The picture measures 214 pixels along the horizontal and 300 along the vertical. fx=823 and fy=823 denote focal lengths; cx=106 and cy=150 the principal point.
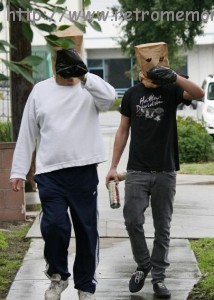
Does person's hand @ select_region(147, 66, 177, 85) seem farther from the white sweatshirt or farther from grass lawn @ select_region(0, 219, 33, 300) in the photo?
grass lawn @ select_region(0, 219, 33, 300)

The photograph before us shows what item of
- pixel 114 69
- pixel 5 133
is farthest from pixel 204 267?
pixel 114 69

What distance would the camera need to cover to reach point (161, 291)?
20.4ft

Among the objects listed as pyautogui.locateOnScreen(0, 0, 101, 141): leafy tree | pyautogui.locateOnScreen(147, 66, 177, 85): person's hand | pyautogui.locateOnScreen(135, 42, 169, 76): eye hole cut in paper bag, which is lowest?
pyautogui.locateOnScreen(147, 66, 177, 85): person's hand

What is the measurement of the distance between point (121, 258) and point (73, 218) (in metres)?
1.90

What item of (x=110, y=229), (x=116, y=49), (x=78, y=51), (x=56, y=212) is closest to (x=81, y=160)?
(x=56, y=212)

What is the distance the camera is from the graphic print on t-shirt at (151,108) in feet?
20.0

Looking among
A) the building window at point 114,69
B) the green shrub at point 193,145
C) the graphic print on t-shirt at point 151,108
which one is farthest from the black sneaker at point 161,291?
the building window at point 114,69

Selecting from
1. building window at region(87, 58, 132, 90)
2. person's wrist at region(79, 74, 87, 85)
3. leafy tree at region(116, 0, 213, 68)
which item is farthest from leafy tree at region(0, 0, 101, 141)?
building window at region(87, 58, 132, 90)

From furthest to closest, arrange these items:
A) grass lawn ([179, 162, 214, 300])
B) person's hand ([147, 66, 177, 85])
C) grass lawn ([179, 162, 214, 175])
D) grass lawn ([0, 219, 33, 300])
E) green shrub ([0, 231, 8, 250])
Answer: grass lawn ([179, 162, 214, 175]), green shrub ([0, 231, 8, 250]), grass lawn ([0, 219, 33, 300]), grass lawn ([179, 162, 214, 300]), person's hand ([147, 66, 177, 85])

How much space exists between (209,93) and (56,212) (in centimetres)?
Answer: 1830

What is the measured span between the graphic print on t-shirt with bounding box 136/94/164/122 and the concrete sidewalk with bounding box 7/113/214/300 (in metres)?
1.38

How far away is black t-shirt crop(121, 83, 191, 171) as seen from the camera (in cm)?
611

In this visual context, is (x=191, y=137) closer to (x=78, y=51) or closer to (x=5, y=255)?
(x=5, y=255)

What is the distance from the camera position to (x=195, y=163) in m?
17.0
